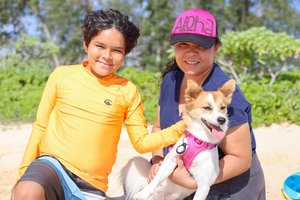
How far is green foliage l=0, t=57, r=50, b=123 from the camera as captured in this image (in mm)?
8117

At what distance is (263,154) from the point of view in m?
6.02

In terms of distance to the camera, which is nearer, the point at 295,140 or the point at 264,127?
the point at 295,140

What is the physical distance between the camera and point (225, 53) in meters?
9.45

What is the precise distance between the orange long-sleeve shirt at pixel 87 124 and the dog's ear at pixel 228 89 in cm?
42

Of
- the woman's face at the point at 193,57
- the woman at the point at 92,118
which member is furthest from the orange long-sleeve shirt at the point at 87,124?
the woman's face at the point at 193,57

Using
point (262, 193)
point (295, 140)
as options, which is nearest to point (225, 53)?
point (295, 140)

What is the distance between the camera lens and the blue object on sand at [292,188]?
3314 millimetres

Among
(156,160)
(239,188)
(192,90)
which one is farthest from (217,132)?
(156,160)

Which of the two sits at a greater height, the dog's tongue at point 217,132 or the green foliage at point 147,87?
the dog's tongue at point 217,132

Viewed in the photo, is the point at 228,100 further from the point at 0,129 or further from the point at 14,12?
the point at 14,12

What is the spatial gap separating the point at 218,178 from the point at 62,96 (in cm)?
127

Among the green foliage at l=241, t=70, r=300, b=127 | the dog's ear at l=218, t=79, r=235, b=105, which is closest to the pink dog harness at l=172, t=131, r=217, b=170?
the dog's ear at l=218, t=79, r=235, b=105

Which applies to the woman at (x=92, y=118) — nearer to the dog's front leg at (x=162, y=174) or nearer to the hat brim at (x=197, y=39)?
the dog's front leg at (x=162, y=174)

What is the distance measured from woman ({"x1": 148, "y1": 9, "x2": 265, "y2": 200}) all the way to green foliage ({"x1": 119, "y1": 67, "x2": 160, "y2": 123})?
5034mm
